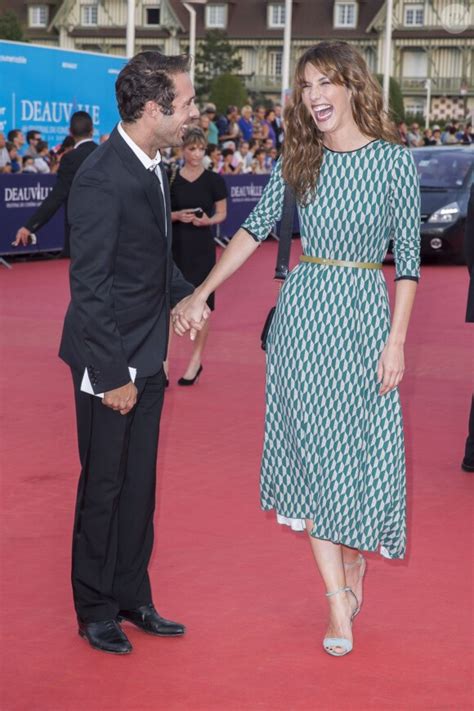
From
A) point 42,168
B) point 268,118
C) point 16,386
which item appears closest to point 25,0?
point 268,118

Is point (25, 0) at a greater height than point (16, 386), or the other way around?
point (25, 0)

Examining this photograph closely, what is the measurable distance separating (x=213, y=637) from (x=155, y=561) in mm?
941

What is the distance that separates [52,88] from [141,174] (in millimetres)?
18250

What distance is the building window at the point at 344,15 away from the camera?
8969 cm

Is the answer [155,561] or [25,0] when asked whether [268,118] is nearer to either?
[155,561]

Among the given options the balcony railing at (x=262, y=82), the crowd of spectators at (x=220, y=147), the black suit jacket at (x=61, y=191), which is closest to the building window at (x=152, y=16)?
Answer: the balcony railing at (x=262, y=82)

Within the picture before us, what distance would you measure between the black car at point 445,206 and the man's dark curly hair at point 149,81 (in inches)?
601


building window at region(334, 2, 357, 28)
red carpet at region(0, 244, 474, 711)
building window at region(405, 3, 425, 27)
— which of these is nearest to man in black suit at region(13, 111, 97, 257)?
red carpet at region(0, 244, 474, 711)

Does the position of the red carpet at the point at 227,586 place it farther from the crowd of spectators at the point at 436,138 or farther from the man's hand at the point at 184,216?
the crowd of spectators at the point at 436,138

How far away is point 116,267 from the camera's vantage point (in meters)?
4.48

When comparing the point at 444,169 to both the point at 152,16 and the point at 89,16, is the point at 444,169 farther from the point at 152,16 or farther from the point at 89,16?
the point at 152,16

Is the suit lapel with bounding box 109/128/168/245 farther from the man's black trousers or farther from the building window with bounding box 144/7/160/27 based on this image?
the building window with bounding box 144/7/160/27

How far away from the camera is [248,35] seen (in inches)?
3605

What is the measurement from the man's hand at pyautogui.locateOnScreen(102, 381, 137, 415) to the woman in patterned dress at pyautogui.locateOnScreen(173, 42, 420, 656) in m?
0.39
